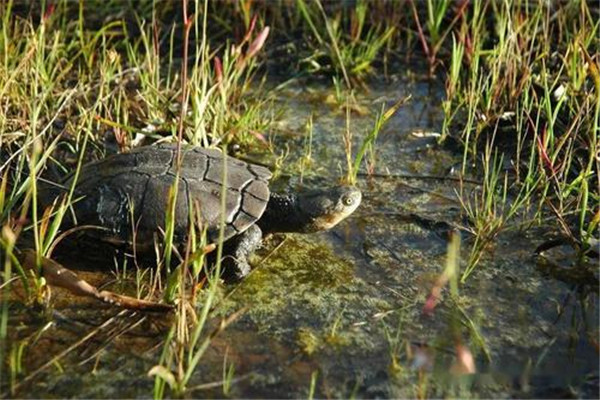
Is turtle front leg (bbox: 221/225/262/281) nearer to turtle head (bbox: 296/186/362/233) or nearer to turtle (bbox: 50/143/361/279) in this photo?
turtle (bbox: 50/143/361/279)

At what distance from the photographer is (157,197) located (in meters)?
2.99

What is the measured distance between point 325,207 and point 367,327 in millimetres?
→ 665

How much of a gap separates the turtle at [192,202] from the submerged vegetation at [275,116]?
0.12 m

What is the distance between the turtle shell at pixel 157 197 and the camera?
2975 millimetres

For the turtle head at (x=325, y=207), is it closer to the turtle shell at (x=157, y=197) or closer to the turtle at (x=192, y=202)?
the turtle at (x=192, y=202)

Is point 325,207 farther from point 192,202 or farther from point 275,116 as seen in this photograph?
point 275,116

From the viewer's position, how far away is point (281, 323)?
106 inches

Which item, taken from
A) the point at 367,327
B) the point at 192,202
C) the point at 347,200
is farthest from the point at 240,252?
the point at 367,327

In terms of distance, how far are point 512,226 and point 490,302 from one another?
464 millimetres

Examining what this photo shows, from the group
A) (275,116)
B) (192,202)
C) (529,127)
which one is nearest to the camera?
(192,202)


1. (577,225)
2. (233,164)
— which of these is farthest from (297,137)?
(577,225)

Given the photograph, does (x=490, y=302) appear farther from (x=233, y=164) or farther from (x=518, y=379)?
(x=233, y=164)

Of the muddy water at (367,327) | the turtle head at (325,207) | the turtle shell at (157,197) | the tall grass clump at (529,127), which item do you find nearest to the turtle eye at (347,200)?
the turtle head at (325,207)

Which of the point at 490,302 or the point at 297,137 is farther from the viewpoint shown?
the point at 297,137
